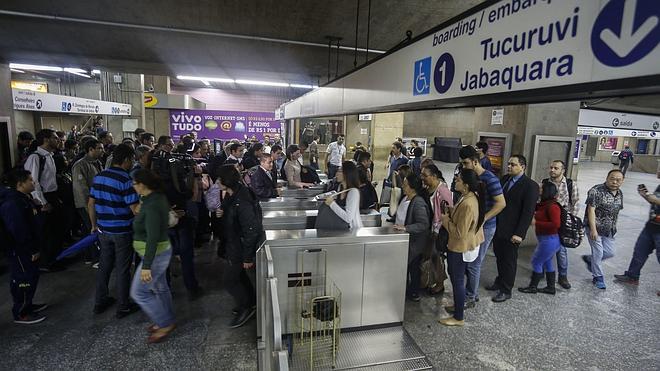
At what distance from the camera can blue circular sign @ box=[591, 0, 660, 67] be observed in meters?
1.13

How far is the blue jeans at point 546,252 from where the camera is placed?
4.36 metres

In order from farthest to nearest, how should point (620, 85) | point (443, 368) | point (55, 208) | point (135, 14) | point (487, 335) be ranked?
point (55, 208), point (135, 14), point (487, 335), point (443, 368), point (620, 85)

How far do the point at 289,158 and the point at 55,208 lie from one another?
3563 millimetres

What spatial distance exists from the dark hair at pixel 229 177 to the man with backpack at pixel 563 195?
12.4ft

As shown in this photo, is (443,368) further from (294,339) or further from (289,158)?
(289,158)

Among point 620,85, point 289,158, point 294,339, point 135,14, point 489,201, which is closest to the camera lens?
point 620,85

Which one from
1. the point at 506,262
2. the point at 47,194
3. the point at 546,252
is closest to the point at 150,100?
the point at 47,194

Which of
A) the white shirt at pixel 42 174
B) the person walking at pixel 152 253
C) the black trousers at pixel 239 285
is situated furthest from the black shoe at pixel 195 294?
the white shirt at pixel 42 174

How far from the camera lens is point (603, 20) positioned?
1.27 meters

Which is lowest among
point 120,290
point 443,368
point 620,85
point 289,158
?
point 443,368

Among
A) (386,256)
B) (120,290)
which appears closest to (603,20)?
(386,256)

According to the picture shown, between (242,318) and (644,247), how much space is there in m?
5.39

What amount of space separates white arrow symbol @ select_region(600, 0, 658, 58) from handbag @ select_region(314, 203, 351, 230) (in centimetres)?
266

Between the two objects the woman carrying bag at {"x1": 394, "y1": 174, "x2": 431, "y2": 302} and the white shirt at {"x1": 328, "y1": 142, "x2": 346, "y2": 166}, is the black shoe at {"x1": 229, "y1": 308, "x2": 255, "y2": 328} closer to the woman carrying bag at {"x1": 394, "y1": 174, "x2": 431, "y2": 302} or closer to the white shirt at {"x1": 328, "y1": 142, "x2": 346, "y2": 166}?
the woman carrying bag at {"x1": 394, "y1": 174, "x2": 431, "y2": 302}
